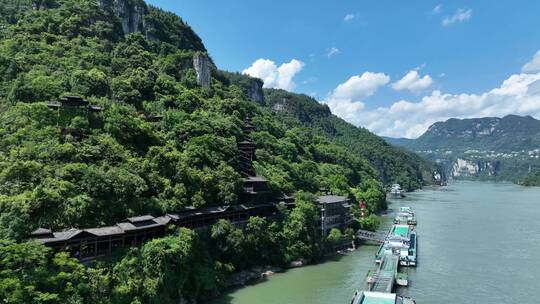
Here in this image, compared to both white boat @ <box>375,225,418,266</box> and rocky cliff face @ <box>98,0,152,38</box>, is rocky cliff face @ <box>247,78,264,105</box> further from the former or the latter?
white boat @ <box>375,225,418,266</box>

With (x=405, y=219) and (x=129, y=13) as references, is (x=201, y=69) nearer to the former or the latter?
(x=129, y=13)

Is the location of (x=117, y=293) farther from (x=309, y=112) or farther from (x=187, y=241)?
(x=309, y=112)

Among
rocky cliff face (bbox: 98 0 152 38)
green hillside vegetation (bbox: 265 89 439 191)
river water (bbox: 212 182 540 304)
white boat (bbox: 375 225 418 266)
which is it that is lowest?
river water (bbox: 212 182 540 304)

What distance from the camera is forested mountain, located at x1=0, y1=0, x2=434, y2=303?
1089 inches

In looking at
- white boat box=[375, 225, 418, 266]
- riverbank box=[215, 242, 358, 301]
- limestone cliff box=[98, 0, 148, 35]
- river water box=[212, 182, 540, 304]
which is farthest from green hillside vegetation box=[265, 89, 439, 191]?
riverbank box=[215, 242, 358, 301]

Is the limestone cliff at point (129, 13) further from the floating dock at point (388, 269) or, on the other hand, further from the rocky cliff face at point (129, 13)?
the floating dock at point (388, 269)

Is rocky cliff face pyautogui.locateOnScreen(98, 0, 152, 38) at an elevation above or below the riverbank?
above

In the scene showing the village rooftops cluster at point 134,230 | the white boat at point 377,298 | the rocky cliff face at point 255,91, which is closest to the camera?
the village rooftops cluster at point 134,230

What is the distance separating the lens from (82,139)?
133 ft

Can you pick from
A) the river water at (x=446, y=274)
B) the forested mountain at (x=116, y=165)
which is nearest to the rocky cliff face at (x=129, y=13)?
the forested mountain at (x=116, y=165)

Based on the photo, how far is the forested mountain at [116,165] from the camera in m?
27.7

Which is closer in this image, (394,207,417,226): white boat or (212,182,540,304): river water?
(212,182,540,304): river water

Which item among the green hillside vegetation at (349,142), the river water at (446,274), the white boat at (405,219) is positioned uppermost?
the green hillside vegetation at (349,142)

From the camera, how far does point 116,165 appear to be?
38844mm
